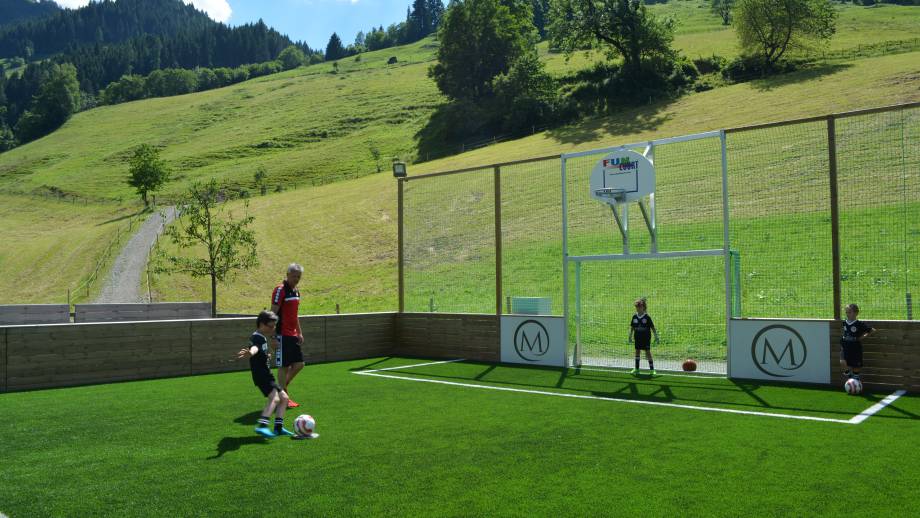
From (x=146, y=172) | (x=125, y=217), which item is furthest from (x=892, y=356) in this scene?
(x=125, y=217)

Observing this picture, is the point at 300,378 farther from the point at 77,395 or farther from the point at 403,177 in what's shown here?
the point at 403,177

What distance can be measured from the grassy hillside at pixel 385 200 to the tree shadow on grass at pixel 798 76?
182 millimetres

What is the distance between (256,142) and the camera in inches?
3632

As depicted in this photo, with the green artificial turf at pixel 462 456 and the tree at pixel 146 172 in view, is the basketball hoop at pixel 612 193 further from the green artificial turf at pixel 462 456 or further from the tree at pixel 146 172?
the tree at pixel 146 172

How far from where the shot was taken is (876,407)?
1019 cm

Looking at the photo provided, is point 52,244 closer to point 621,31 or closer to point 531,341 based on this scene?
point 531,341

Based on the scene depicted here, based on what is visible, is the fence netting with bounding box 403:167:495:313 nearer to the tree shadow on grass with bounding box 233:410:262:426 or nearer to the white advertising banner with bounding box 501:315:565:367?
the white advertising banner with bounding box 501:315:565:367

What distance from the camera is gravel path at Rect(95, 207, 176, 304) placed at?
38562 millimetres

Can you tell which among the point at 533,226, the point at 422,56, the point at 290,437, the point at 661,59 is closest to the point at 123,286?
the point at 533,226

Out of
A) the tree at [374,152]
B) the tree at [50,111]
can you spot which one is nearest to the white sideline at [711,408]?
the tree at [374,152]

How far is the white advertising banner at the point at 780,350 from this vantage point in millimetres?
12414

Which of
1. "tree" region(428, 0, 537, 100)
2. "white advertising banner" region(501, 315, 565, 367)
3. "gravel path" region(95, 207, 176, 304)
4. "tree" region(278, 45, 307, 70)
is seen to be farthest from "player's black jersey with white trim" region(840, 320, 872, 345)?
"tree" region(278, 45, 307, 70)

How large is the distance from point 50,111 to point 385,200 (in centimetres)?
10469

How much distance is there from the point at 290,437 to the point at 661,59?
6399cm
